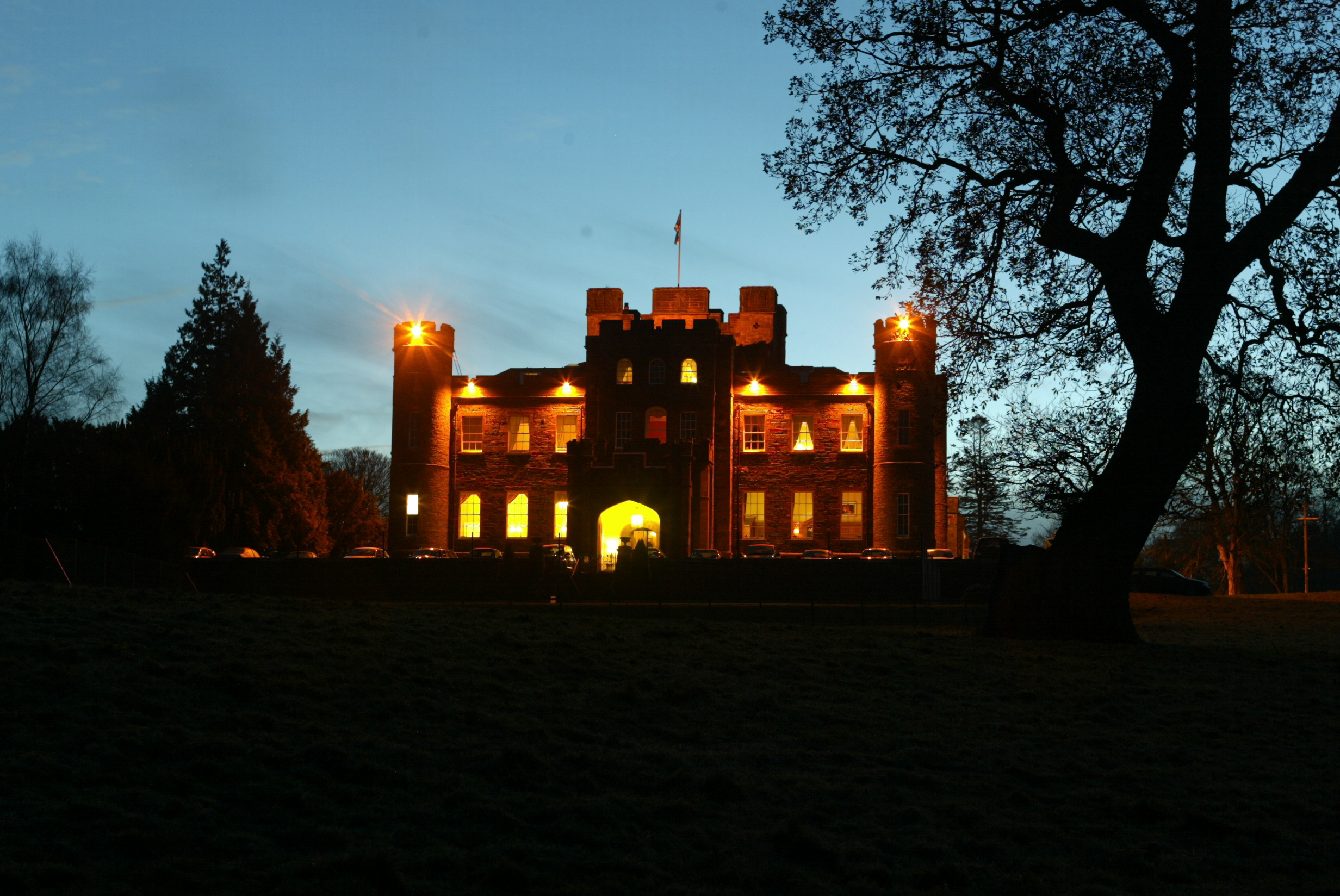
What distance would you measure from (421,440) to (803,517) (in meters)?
20.0

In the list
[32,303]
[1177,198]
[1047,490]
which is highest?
[32,303]

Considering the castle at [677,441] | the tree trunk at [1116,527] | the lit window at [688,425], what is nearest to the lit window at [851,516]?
the castle at [677,441]

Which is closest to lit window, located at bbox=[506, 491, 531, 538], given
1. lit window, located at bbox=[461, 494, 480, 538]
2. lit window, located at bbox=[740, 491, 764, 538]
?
lit window, located at bbox=[461, 494, 480, 538]

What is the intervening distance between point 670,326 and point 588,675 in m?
46.8

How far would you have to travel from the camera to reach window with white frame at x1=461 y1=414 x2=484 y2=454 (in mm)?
59188

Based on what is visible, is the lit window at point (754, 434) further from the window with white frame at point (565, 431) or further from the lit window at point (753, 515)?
the window with white frame at point (565, 431)

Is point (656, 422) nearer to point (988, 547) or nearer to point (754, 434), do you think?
point (754, 434)

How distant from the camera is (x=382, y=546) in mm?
68000

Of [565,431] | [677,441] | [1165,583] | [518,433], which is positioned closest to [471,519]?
[518,433]

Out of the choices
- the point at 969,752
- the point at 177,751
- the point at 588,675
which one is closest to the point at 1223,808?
the point at 969,752

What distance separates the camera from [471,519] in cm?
5884

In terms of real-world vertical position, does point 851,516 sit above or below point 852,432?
below

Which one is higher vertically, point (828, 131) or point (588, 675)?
point (828, 131)

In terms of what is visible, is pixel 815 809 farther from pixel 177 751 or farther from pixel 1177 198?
pixel 1177 198
